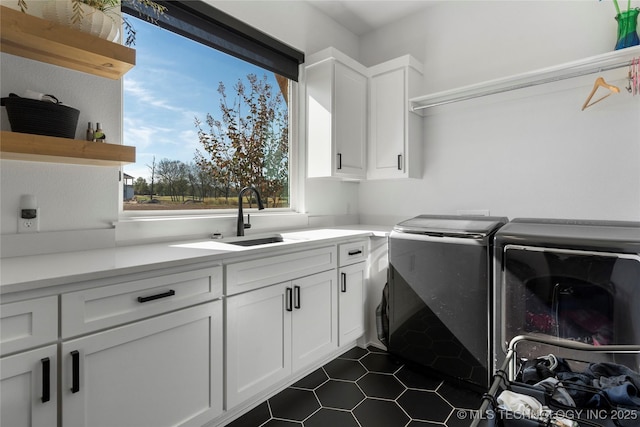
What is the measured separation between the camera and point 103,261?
131 cm

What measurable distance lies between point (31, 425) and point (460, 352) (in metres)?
1.97

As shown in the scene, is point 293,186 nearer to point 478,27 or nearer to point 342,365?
point 342,365

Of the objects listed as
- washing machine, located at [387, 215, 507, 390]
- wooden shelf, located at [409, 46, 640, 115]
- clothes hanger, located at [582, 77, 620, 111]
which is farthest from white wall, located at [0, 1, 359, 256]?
clothes hanger, located at [582, 77, 620, 111]

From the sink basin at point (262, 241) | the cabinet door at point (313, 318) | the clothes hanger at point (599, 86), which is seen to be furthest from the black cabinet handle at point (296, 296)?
the clothes hanger at point (599, 86)

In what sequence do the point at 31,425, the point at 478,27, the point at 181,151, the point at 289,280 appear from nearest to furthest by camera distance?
the point at 31,425 < the point at 289,280 < the point at 181,151 < the point at 478,27

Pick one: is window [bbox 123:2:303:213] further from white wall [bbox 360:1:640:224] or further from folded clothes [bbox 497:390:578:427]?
folded clothes [bbox 497:390:578:427]

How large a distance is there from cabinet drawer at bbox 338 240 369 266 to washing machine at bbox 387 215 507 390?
0.83 ft

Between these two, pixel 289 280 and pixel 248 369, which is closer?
pixel 248 369

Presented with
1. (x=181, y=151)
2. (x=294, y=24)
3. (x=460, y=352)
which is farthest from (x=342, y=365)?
(x=294, y=24)

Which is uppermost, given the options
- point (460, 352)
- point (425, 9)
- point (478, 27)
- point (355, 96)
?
point (425, 9)

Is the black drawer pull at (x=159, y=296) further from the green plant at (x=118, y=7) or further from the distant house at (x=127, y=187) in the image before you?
the green plant at (x=118, y=7)

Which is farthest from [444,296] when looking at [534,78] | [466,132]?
[534,78]

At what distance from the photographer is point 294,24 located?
2.71 meters

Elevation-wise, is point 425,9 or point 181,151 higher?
point 425,9
